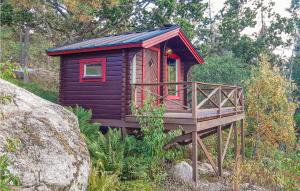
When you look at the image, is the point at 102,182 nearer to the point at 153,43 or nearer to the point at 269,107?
the point at 153,43

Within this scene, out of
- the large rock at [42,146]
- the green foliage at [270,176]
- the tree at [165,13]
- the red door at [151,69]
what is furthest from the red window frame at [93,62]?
the tree at [165,13]

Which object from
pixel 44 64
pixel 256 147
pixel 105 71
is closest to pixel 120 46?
pixel 105 71

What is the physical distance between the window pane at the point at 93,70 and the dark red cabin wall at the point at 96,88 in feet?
1.10

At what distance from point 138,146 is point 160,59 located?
4548 mm

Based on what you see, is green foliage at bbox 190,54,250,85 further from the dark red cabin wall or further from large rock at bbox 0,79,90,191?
large rock at bbox 0,79,90,191

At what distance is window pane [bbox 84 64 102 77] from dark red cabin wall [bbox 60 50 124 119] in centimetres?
33

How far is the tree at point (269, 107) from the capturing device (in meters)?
13.8

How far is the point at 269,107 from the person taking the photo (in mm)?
14445

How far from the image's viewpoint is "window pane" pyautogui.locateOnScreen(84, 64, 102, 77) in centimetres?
1084

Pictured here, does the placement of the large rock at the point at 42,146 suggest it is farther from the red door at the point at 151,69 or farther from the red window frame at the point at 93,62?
the red door at the point at 151,69

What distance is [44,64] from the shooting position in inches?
1075

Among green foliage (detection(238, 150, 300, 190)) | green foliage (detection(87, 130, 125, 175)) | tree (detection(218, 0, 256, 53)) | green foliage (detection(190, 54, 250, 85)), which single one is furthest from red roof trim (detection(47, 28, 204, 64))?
tree (detection(218, 0, 256, 53))

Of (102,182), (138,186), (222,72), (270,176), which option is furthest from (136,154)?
(222,72)

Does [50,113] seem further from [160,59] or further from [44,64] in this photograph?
[44,64]
